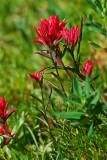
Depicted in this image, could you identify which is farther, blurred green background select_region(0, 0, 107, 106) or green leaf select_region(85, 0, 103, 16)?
blurred green background select_region(0, 0, 107, 106)

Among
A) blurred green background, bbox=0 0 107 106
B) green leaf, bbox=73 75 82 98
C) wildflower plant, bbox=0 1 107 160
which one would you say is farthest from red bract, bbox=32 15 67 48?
blurred green background, bbox=0 0 107 106

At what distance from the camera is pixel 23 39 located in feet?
10.7

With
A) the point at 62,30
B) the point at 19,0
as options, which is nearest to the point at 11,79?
the point at 62,30

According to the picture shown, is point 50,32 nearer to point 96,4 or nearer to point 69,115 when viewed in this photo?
point 69,115

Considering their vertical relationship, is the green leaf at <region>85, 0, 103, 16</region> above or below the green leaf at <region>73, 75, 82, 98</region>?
above

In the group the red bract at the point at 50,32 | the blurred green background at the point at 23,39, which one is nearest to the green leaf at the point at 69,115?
the red bract at the point at 50,32

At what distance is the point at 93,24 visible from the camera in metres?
1.58

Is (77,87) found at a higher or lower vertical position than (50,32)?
lower

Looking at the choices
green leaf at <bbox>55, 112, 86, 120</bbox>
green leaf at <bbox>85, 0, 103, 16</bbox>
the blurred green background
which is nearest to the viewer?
green leaf at <bbox>55, 112, 86, 120</bbox>

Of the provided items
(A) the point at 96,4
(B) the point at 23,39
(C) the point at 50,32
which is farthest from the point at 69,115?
(B) the point at 23,39

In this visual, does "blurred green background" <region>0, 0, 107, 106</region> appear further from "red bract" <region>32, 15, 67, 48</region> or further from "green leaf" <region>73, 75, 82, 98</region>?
"green leaf" <region>73, 75, 82, 98</region>

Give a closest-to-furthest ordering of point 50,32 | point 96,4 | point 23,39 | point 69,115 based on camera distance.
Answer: point 69,115 → point 50,32 → point 96,4 → point 23,39

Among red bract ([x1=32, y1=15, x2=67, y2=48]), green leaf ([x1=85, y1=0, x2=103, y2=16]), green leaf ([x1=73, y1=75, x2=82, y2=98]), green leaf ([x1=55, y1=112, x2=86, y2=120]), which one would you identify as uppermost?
green leaf ([x1=85, y1=0, x2=103, y2=16])

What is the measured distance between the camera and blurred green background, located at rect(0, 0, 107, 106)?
237cm
